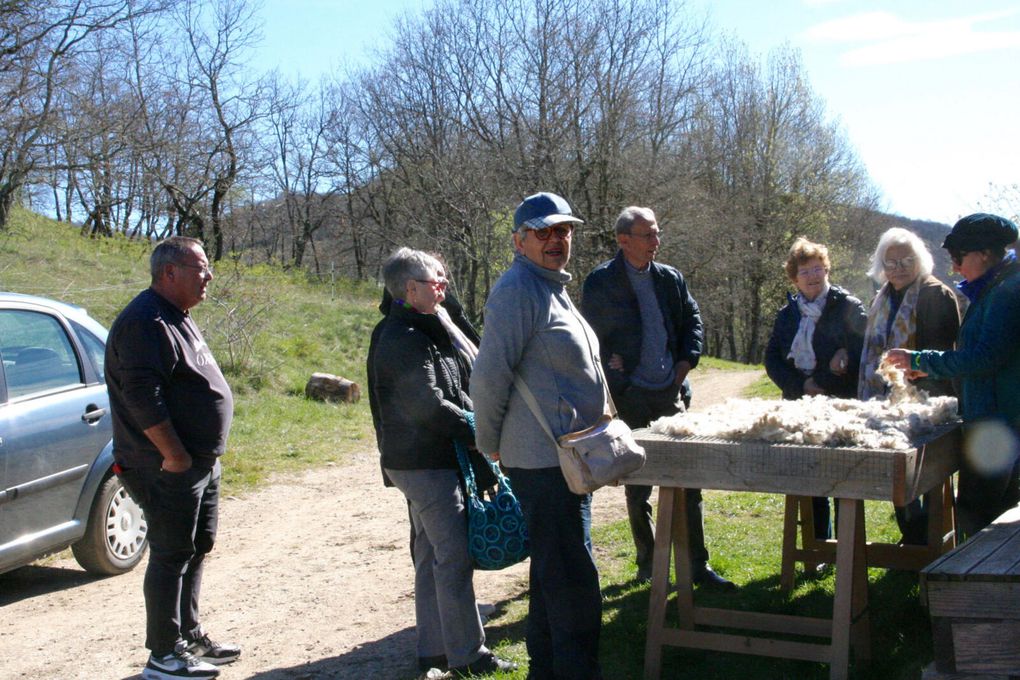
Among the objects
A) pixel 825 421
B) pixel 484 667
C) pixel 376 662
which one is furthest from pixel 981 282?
pixel 376 662

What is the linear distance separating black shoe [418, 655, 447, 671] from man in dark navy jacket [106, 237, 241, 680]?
956mm

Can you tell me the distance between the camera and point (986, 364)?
163 inches

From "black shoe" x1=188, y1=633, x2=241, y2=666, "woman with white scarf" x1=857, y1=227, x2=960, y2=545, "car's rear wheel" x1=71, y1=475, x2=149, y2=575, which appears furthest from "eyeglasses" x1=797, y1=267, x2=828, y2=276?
"car's rear wheel" x1=71, y1=475, x2=149, y2=575

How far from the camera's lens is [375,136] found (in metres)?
28.0

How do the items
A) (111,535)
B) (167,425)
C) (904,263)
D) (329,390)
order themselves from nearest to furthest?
1. (167,425)
2. (904,263)
3. (111,535)
4. (329,390)

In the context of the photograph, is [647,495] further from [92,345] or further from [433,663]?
[92,345]

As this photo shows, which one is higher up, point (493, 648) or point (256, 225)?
point (256, 225)

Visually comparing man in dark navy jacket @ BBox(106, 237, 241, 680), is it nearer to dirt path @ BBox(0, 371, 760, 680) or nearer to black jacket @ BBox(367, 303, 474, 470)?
dirt path @ BBox(0, 371, 760, 680)

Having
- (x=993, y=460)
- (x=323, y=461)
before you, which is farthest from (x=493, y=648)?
(x=323, y=461)

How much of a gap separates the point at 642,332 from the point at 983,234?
180 cm

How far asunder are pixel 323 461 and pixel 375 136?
63.7ft

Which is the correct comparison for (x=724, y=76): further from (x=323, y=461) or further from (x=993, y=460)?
(x=993, y=460)

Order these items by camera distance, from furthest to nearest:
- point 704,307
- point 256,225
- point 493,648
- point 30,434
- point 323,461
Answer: point 256,225, point 704,307, point 323,461, point 30,434, point 493,648

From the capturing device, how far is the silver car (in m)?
5.34
